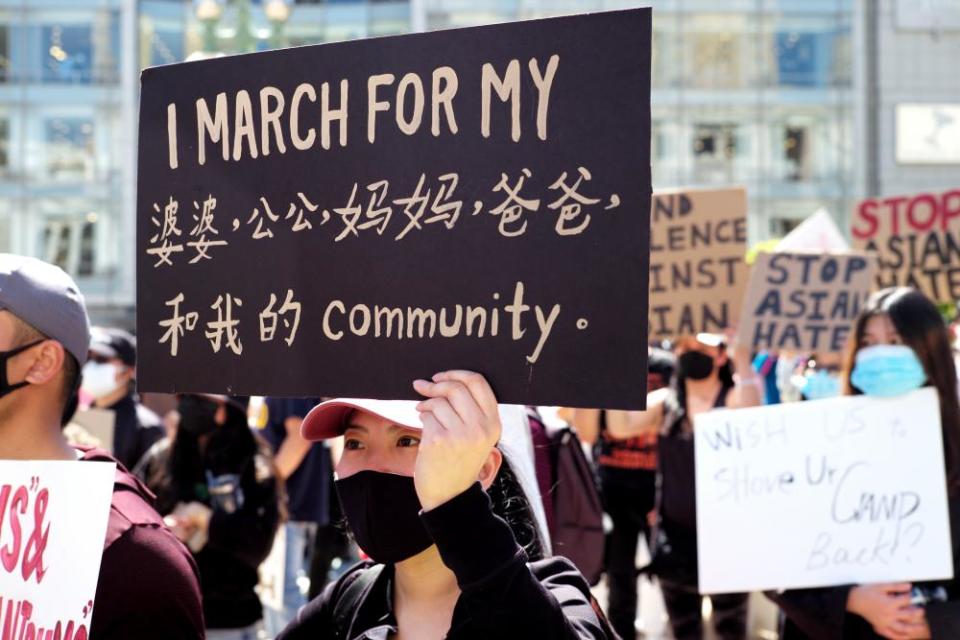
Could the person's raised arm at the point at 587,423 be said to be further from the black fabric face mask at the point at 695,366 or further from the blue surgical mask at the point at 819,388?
the blue surgical mask at the point at 819,388

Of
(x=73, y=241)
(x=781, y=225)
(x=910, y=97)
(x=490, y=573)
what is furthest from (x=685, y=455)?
(x=910, y=97)

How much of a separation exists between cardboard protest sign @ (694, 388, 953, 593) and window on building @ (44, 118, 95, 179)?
111 ft

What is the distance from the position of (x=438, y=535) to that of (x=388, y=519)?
470 millimetres

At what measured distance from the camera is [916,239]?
751cm

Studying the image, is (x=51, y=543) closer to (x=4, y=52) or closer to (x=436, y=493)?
(x=436, y=493)

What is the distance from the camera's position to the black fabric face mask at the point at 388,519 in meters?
2.29

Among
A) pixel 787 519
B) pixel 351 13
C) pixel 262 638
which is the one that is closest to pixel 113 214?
pixel 351 13

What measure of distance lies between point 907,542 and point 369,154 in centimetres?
196

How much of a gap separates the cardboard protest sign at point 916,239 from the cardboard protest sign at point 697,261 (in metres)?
0.96

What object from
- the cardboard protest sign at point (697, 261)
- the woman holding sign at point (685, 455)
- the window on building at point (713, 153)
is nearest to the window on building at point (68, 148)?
the window on building at point (713, 153)

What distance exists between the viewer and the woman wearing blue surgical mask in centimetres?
320

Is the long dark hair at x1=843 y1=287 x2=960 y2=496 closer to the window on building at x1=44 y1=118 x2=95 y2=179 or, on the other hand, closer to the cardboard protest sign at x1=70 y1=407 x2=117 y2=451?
the cardboard protest sign at x1=70 y1=407 x2=117 y2=451

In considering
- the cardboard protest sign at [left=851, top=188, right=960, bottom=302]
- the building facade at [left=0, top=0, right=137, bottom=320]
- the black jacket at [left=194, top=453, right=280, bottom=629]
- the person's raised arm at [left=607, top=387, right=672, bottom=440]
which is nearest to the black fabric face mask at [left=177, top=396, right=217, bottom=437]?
the black jacket at [left=194, top=453, right=280, bottom=629]

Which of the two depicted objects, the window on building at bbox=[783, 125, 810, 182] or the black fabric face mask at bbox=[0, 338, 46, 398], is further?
the window on building at bbox=[783, 125, 810, 182]
